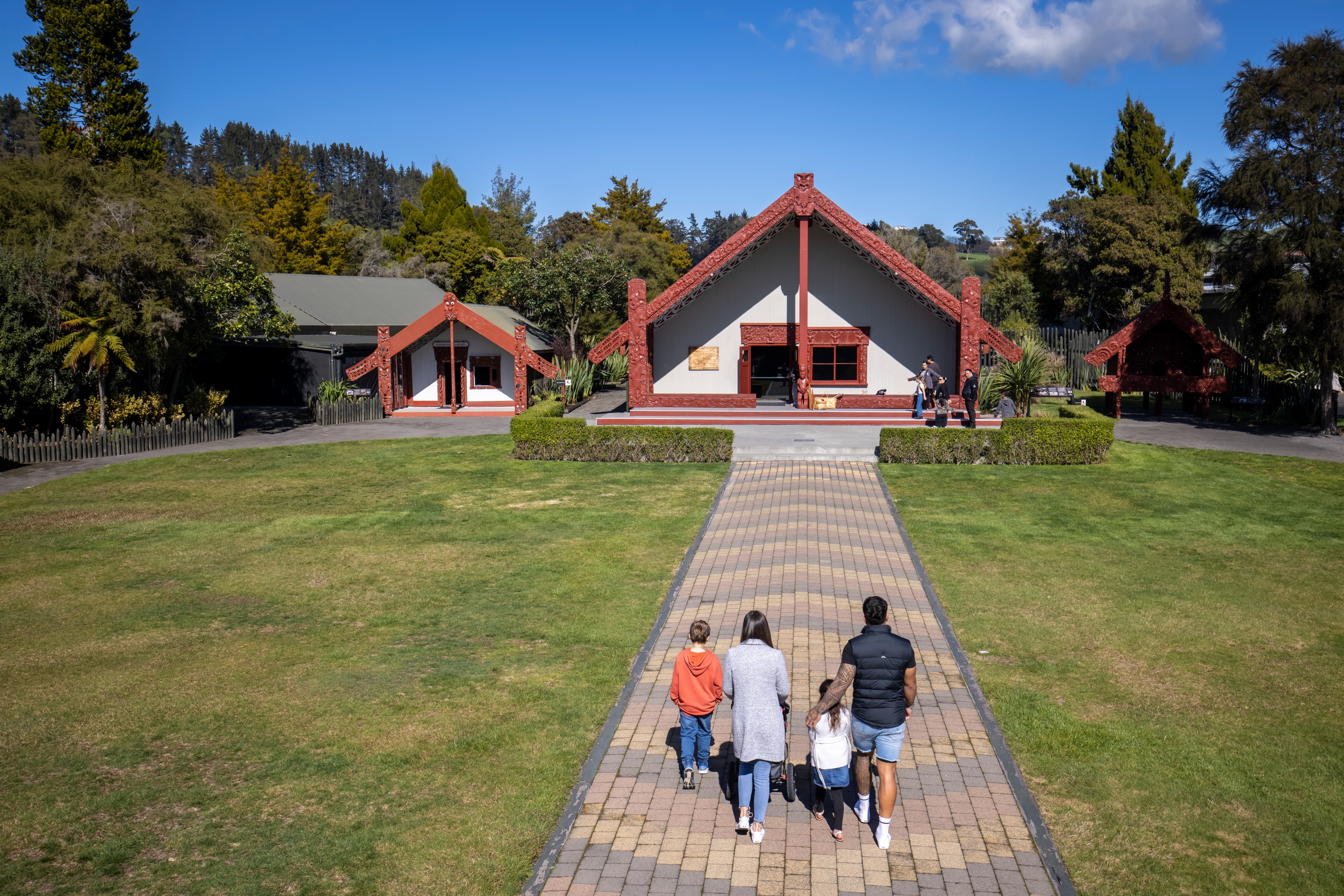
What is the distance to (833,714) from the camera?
6883 mm

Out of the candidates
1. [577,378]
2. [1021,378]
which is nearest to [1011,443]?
[1021,378]

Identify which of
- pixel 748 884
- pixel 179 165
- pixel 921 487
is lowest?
pixel 748 884

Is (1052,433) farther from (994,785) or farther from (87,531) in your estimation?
(87,531)

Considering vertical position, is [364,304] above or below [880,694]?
above

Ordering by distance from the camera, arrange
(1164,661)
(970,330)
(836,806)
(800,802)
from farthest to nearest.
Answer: (970,330) → (1164,661) → (800,802) → (836,806)

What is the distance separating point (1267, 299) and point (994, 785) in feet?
78.3

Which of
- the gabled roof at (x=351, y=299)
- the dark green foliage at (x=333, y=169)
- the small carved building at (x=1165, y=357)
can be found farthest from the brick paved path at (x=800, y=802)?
the dark green foliage at (x=333, y=169)

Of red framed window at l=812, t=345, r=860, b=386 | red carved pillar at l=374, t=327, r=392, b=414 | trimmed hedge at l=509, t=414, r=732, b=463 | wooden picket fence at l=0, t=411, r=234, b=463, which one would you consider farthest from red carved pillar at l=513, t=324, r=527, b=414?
red framed window at l=812, t=345, r=860, b=386

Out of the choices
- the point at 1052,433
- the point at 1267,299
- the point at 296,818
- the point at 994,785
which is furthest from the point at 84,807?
the point at 1267,299

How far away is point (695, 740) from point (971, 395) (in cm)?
1936

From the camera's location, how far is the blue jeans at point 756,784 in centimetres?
686

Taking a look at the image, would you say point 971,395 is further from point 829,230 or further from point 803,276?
point 829,230

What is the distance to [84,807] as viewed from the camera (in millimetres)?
7598

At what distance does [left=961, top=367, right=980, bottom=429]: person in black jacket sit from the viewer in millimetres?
24844
